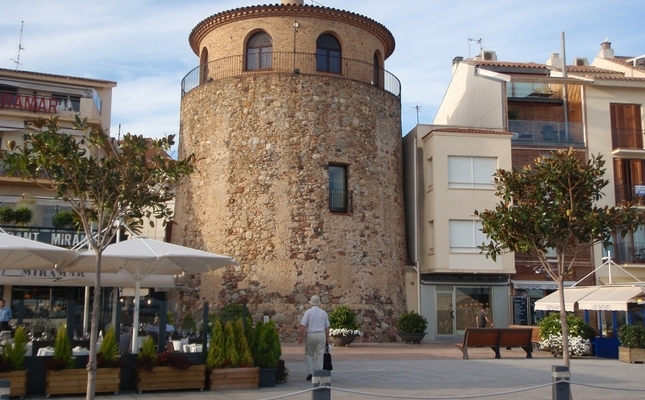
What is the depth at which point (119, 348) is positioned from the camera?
13.4m

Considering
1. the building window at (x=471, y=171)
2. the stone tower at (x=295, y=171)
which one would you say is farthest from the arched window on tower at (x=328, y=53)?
the building window at (x=471, y=171)

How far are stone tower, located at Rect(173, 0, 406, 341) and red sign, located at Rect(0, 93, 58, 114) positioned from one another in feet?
24.3

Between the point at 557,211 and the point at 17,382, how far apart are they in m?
9.13

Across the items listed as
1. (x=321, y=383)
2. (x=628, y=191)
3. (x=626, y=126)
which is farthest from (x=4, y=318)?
(x=626, y=126)

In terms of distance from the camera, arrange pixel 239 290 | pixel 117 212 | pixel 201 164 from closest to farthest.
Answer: pixel 117 212 < pixel 239 290 < pixel 201 164

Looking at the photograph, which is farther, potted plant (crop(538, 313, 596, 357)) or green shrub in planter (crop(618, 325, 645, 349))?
potted plant (crop(538, 313, 596, 357))

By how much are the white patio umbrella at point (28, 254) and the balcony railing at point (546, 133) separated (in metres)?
22.3

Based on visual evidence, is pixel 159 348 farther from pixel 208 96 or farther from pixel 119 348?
pixel 208 96

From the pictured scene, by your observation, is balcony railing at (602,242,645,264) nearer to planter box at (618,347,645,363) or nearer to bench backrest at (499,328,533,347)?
bench backrest at (499,328,533,347)

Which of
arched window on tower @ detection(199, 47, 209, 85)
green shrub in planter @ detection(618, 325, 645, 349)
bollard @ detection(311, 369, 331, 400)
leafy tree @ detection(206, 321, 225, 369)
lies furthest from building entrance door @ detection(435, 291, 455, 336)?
bollard @ detection(311, 369, 331, 400)

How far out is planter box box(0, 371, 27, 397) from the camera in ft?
38.4

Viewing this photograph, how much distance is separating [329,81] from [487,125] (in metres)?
8.73

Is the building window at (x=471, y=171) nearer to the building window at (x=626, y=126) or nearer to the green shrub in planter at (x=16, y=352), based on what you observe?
the building window at (x=626, y=126)

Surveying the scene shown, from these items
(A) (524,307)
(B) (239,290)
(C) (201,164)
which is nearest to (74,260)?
(B) (239,290)
